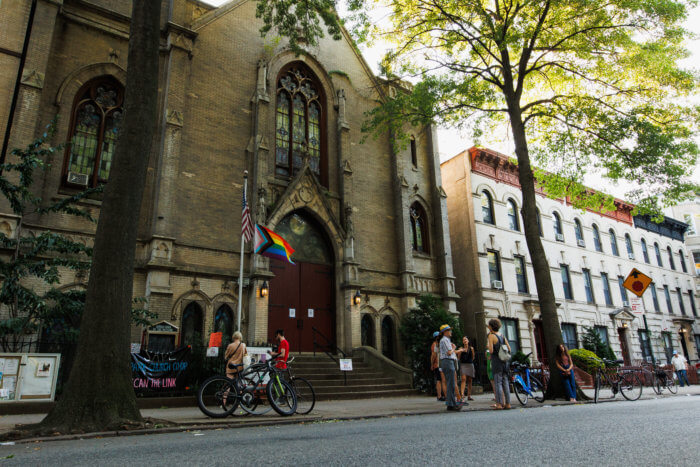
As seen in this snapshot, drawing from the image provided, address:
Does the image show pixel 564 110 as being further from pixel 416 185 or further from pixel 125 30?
pixel 125 30

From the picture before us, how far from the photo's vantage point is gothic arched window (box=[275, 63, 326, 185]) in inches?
808

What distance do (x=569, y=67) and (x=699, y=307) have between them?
1323 inches

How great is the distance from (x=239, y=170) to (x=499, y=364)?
12.4 metres

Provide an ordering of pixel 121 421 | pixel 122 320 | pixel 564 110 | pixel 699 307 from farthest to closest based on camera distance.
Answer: pixel 699 307 → pixel 564 110 → pixel 122 320 → pixel 121 421

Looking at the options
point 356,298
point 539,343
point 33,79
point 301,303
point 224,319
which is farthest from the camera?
point 539,343

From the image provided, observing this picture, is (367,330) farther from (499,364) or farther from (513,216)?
(513,216)

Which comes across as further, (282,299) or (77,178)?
(282,299)

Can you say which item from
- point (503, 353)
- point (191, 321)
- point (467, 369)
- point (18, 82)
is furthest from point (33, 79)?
point (467, 369)

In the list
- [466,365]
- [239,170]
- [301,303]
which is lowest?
[466,365]

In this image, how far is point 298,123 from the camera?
21.4 meters

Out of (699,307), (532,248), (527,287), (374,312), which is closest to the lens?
(532,248)

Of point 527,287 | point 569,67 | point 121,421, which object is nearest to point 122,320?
point 121,421

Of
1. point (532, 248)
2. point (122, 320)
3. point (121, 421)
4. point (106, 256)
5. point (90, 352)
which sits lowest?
point (121, 421)

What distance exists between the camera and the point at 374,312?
20.8 meters
